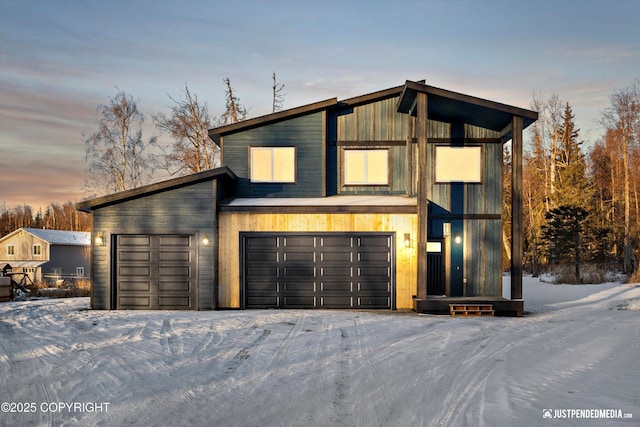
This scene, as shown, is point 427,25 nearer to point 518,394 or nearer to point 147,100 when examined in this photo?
point 518,394

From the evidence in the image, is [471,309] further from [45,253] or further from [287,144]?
[45,253]

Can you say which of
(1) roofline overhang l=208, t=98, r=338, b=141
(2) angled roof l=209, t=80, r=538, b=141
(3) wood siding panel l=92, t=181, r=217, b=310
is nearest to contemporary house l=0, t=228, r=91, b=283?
(3) wood siding panel l=92, t=181, r=217, b=310

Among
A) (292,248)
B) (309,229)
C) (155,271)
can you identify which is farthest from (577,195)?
(155,271)

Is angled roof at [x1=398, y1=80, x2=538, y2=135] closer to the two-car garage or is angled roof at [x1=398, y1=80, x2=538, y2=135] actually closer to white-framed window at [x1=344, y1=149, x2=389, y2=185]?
white-framed window at [x1=344, y1=149, x2=389, y2=185]

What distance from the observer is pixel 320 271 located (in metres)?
13.7

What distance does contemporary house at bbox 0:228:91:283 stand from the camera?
42.6 metres

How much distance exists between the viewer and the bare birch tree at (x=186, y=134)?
2778 cm

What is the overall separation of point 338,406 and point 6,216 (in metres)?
89.7

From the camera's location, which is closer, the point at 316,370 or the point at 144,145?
the point at 316,370

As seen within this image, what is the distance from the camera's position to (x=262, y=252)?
13.7 metres

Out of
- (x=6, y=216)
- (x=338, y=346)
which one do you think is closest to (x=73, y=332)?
(x=338, y=346)

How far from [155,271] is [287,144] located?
221 inches

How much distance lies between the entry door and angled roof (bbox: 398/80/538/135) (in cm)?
397

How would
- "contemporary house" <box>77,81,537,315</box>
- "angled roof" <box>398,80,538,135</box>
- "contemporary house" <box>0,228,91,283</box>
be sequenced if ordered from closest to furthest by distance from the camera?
"angled roof" <box>398,80,538,135</box>, "contemporary house" <box>77,81,537,315</box>, "contemporary house" <box>0,228,91,283</box>
